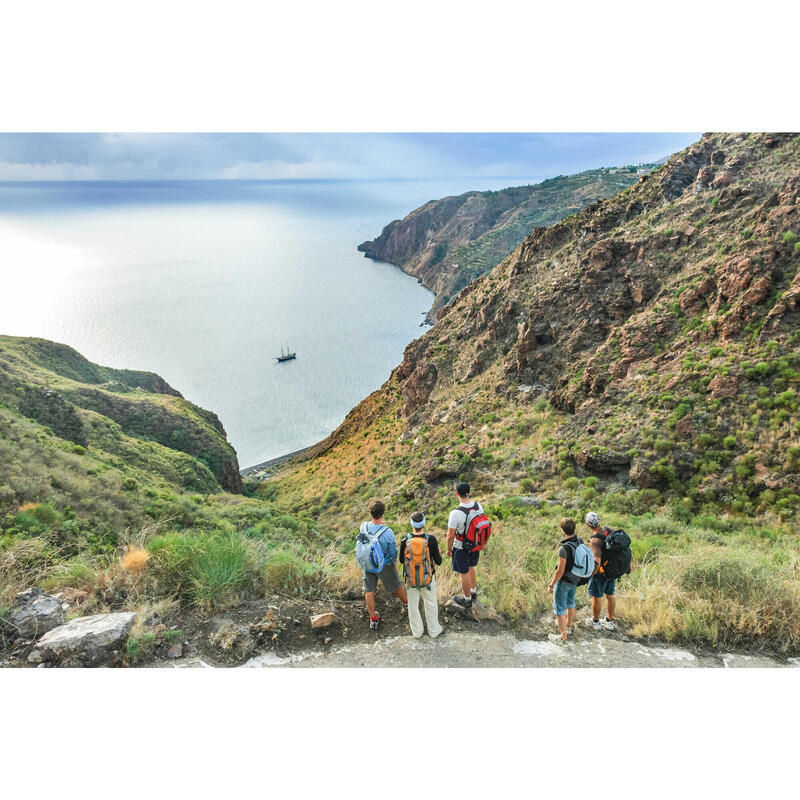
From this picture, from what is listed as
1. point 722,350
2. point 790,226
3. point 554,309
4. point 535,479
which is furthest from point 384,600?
point 554,309

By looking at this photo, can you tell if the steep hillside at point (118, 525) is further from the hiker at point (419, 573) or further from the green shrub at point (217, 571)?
the hiker at point (419, 573)

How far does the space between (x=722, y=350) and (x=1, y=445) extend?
18.5 metres

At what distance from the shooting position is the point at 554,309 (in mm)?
21141

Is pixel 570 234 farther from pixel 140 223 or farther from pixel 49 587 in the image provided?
pixel 140 223

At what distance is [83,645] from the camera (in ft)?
11.6

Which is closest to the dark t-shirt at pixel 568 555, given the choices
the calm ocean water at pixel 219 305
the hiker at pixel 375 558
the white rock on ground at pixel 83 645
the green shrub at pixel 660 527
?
the hiker at pixel 375 558

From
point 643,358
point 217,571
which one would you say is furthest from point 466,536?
point 643,358

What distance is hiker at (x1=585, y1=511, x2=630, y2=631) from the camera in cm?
421

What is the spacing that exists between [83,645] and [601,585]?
454cm

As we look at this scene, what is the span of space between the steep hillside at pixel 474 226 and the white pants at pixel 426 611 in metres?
82.7

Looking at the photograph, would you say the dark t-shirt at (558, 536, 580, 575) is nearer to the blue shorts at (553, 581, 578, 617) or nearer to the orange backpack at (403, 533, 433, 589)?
the blue shorts at (553, 581, 578, 617)

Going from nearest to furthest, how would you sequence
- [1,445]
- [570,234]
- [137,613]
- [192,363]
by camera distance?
1. [137,613]
2. [1,445]
3. [570,234]
4. [192,363]

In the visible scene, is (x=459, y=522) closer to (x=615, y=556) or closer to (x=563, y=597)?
(x=563, y=597)

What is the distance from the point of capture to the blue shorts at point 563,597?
3986 millimetres
